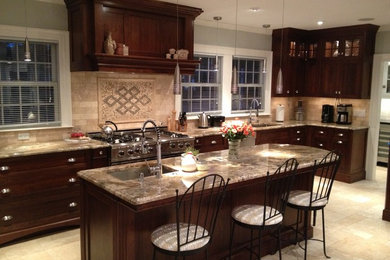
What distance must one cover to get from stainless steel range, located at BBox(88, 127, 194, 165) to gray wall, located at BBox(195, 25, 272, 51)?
178 cm

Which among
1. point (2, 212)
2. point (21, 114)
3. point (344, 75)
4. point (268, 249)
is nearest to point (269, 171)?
point (268, 249)

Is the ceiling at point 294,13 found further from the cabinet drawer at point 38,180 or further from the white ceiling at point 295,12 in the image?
the cabinet drawer at point 38,180

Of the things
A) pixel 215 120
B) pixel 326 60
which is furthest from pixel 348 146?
pixel 215 120

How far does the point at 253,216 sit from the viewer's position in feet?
9.99

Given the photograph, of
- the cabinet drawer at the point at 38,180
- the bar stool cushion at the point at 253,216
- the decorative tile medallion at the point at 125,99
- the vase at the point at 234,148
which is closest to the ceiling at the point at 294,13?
the decorative tile medallion at the point at 125,99

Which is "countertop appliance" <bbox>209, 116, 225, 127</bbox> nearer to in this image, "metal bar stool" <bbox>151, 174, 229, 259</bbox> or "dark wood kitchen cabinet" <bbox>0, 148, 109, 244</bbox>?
"dark wood kitchen cabinet" <bbox>0, 148, 109, 244</bbox>

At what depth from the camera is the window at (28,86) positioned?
4.48 metres

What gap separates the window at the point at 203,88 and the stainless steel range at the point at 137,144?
951 millimetres

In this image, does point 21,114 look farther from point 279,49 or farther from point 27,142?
point 279,49

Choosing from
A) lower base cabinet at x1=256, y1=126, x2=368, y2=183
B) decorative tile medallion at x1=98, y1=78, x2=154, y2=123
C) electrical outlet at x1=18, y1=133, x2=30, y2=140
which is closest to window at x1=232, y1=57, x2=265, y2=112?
lower base cabinet at x1=256, y1=126, x2=368, y2=183

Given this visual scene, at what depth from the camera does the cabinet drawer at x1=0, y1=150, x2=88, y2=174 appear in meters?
3.82

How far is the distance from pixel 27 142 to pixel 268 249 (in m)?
3.14

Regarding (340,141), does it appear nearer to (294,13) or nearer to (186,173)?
(294,13)

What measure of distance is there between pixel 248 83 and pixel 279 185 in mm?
3729
